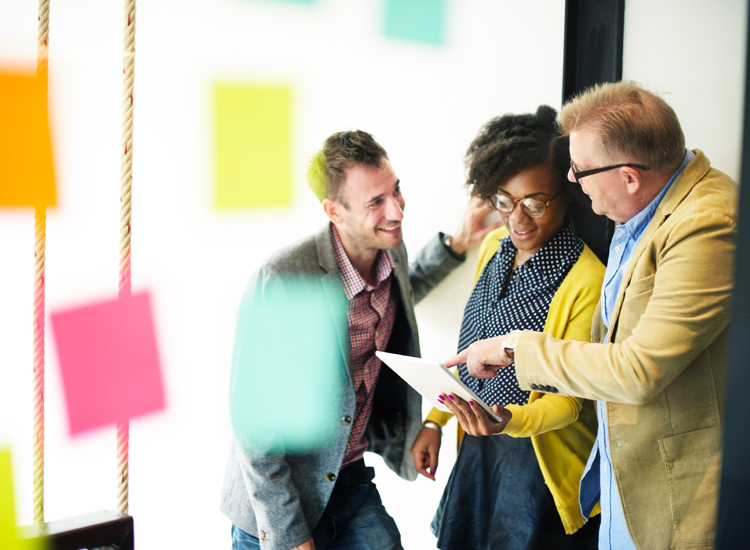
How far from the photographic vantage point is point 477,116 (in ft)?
6.21

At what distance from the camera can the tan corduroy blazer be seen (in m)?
1.06

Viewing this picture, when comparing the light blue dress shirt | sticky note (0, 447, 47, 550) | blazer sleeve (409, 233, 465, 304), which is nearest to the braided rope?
sticky note (0, 447, 47, 550)

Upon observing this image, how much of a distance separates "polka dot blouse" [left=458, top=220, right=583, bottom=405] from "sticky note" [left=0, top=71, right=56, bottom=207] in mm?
1277

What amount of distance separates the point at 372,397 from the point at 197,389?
2.13 feet

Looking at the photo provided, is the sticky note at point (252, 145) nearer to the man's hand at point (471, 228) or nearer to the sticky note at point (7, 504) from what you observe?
the man's hand at point (471, 228)

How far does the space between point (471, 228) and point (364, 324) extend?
18.6 inches

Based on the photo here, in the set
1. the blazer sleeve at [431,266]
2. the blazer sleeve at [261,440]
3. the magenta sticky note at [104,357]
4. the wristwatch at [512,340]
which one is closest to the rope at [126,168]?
the blazer sleeve at [261,440]

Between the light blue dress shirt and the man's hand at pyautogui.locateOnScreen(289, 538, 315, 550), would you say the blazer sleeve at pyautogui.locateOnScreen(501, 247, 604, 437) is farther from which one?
the man's hand at pyautogui.locateOnScreen(289, 538, 315, 550)

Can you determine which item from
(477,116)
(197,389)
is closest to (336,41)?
(477,116)

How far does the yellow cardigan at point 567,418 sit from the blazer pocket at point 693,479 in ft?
1.03

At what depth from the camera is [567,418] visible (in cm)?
148

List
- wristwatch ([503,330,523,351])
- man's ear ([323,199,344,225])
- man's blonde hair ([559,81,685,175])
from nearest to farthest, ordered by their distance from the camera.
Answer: man's blonde hair ([559,81,685,175])
wristwatch ([503,330,523,351])
man's ear ([323,199,344,225])

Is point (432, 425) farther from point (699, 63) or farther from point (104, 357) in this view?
point (699, 63)

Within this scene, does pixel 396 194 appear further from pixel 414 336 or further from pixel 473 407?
pixel 473 407
